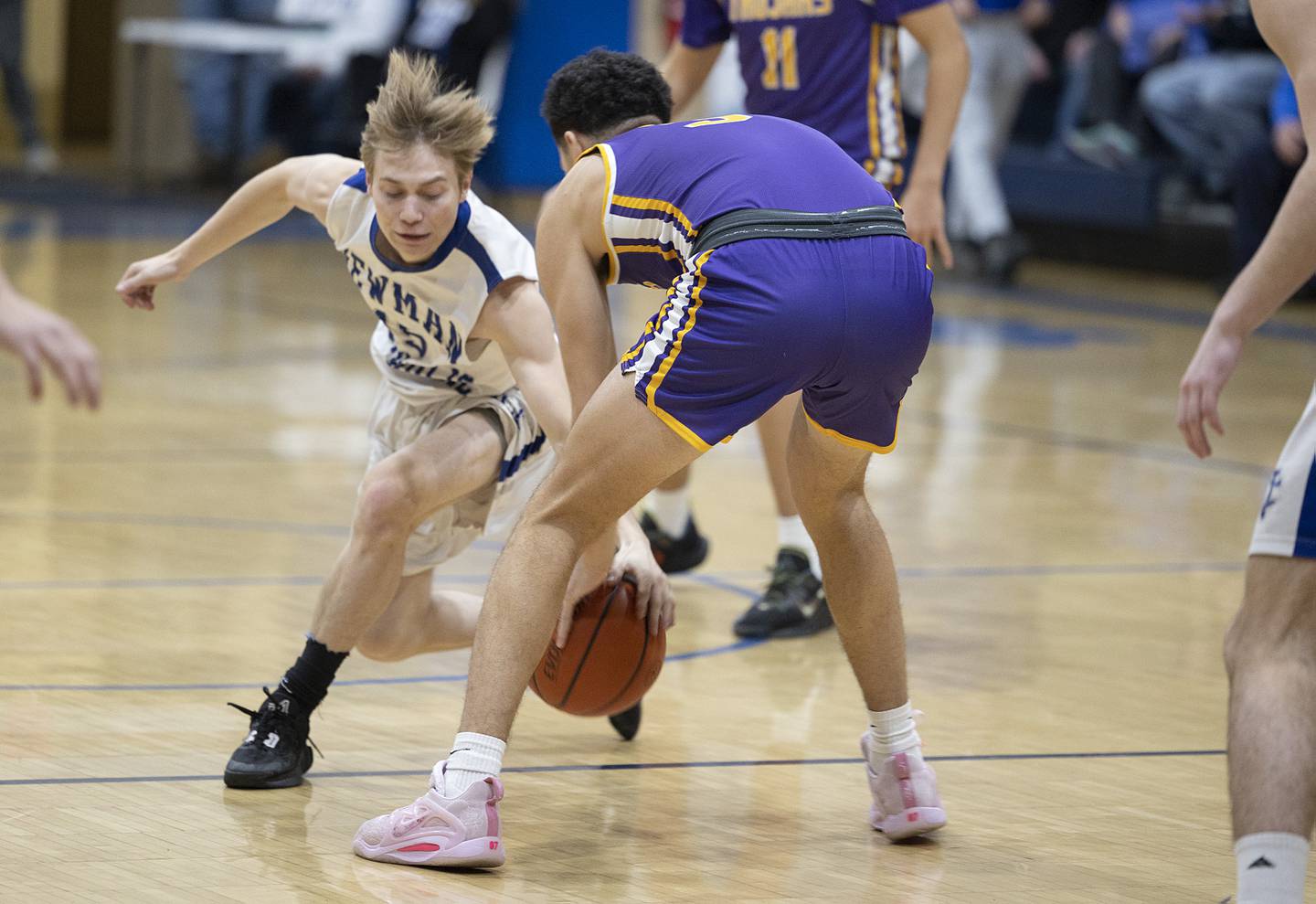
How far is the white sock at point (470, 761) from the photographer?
3.25 m

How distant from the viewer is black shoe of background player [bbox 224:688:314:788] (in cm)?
371

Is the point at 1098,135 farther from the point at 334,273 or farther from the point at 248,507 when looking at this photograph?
the point at 248,507

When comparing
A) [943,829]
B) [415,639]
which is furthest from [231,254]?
[943,829]

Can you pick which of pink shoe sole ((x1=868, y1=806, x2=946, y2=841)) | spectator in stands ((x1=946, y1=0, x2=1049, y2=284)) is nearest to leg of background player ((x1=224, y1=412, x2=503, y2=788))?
pink shoe sole ((x1=868, y1=806, x2=946, y2=841))

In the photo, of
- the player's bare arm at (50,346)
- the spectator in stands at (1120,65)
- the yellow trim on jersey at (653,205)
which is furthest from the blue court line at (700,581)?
the spectator in stands at (1120,65)

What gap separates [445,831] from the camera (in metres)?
3.25

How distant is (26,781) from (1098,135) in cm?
1094

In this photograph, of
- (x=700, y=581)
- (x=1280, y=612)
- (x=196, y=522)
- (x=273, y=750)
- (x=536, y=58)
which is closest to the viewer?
(x=1280, y=612)

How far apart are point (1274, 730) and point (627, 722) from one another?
65.2 inches

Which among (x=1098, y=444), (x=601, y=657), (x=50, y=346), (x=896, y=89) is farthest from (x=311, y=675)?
(x=1098, y=444)

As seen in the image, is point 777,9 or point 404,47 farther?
point 404,47

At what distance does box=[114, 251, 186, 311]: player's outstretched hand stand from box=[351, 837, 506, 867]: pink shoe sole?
136 centimetres

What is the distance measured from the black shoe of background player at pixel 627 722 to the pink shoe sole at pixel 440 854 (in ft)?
2.62

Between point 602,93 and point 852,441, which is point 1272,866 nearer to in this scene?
point 852,441
